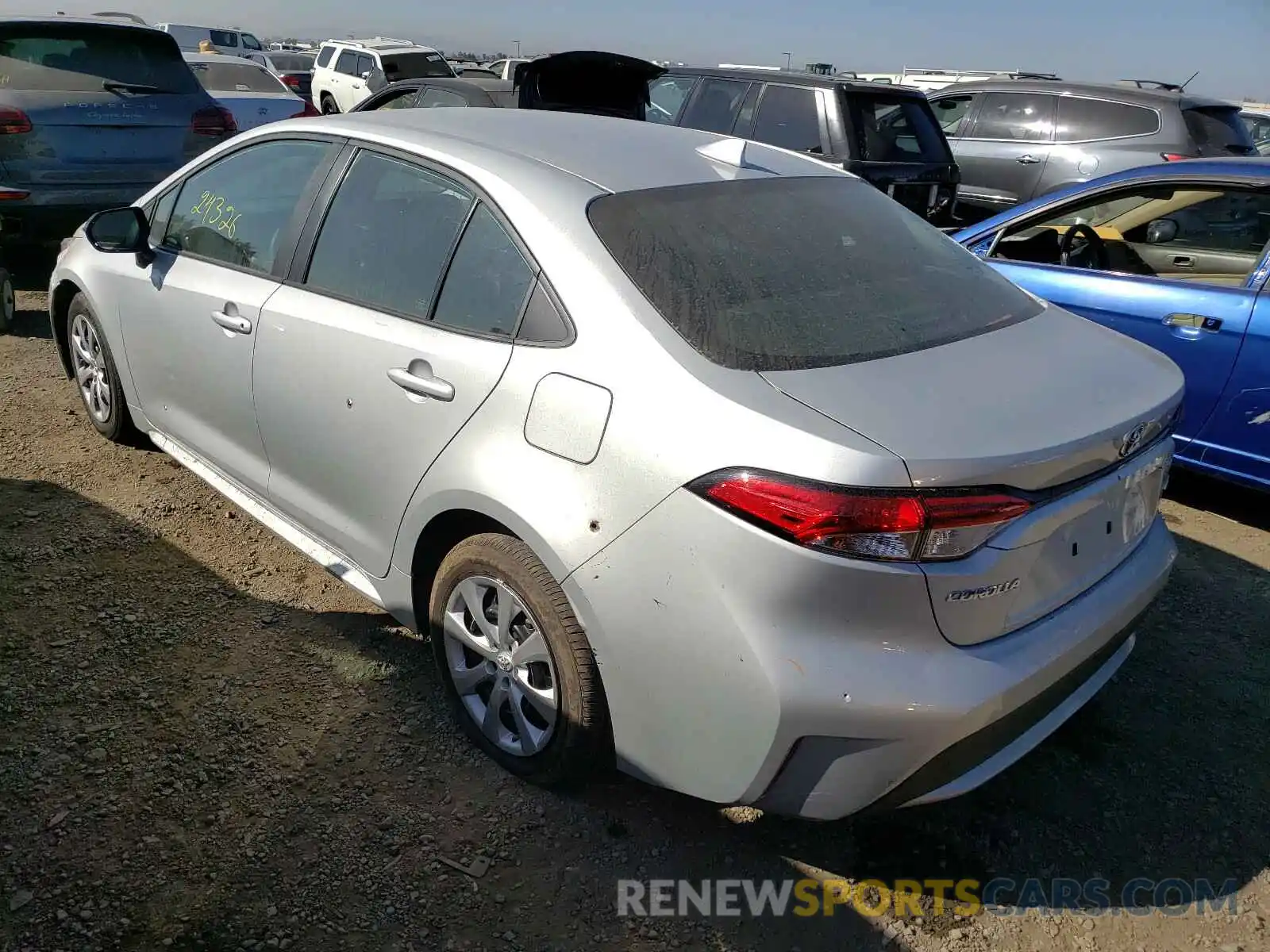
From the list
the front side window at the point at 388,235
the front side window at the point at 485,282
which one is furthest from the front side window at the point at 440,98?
the front side window at the point at 485,282

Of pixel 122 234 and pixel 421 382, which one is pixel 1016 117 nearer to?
pixel 122 234

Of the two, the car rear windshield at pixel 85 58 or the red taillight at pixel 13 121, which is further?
the car rear windshield at pixel 85 58

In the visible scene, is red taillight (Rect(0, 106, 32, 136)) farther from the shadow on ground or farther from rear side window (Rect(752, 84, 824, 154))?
rear side window (Rect(752, 84, 824, 154))

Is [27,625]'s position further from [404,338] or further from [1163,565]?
[1163,565]

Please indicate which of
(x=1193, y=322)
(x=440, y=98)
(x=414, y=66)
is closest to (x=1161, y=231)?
(x=1193, y=322)

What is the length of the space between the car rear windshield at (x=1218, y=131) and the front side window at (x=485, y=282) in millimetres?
8524

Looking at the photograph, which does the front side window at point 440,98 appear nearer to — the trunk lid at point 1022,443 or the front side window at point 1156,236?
the front side window at point 1156,236

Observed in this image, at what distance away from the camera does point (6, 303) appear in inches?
234

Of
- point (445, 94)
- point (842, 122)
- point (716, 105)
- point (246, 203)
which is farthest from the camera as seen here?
point (445, 94)

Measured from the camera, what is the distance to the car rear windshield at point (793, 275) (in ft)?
7.13

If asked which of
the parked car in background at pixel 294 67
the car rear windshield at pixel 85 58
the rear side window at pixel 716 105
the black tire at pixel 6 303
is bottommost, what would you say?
the parked car in background at pixel 294 67

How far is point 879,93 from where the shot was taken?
7.72 m

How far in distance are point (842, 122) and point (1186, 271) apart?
10.8ft

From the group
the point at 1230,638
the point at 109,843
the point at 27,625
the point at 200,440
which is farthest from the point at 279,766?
the point at 1230,638
